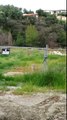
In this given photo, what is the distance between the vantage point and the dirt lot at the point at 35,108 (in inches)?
213

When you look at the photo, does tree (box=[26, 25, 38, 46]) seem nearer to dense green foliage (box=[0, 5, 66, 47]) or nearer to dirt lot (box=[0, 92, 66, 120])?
dense green foliage (box=[0, 5, 66, 47])

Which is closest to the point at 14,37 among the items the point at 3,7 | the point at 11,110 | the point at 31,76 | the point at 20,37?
the point at 20,37

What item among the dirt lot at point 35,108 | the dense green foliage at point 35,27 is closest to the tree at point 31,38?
the dense green foliage at point 35,27

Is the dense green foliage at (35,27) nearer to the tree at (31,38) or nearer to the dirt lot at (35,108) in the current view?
the tree at (31,38)

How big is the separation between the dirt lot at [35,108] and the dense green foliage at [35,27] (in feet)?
64.3

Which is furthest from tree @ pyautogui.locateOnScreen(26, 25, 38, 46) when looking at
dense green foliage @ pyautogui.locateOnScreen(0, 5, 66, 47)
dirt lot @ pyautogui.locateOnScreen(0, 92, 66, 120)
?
dirt lot @ pyautogui.locateOnScreen(0, 92, 66, 120)

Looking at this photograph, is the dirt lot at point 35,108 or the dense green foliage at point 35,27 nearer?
the dirt lot at point 35,108

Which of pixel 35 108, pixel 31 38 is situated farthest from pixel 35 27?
pixel 35 108

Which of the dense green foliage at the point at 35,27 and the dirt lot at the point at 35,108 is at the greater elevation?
the dirt lot at the point at 35,108

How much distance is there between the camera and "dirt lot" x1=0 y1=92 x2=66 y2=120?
17.7ft

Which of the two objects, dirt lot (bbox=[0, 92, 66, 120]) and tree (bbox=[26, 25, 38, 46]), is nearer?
dirt lot (bbox=[0, 92, 66, 120])

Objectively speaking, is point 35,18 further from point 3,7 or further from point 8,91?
point 8,91

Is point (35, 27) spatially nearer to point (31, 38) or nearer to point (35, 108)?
point (31, 38)

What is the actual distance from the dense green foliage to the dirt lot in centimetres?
1959
